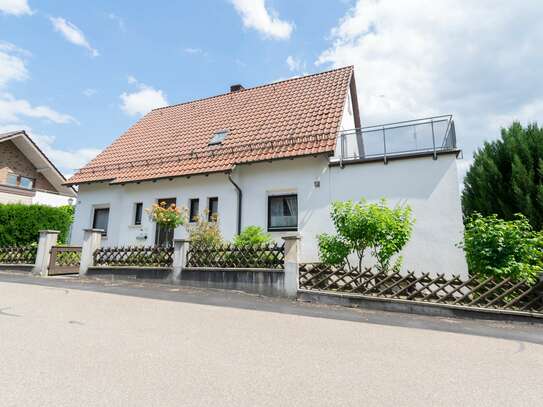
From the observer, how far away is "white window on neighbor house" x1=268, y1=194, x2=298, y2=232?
1155 cm

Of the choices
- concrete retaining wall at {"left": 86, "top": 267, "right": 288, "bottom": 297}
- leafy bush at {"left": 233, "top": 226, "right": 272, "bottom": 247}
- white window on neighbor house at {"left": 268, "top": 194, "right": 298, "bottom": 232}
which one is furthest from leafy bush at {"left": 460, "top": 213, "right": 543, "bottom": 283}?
white window on neighbor house at {"left": 268, "top": 194, "right": 298, "bottom": 232}

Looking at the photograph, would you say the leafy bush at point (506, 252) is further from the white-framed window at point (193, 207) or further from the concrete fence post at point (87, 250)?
the concrete fence post at point (87, 250)

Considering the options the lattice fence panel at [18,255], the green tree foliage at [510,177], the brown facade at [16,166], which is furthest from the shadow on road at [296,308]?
the brown facade at [16,166]

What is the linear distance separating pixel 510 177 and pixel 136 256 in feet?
42.5

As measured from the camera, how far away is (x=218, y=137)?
14375 millimetres

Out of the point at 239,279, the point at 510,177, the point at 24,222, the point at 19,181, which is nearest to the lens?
the point at 239,279

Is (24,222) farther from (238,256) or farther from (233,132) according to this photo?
(238,256)

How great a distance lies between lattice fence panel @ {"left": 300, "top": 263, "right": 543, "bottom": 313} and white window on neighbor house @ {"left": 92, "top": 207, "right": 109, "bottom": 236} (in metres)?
10.6

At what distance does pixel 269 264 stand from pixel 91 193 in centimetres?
1052

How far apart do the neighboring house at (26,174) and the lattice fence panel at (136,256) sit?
14354 millimetres

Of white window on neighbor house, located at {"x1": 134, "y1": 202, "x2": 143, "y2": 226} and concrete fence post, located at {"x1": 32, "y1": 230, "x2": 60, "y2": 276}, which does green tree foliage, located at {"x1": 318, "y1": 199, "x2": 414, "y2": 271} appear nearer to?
white window on neighbor house, located at {"x1": 134, "y1": 202, "x2": 143, "y2": 226}

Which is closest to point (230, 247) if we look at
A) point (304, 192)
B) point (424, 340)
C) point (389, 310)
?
point (304, 192)

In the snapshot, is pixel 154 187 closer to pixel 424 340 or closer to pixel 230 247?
pixel 230 247

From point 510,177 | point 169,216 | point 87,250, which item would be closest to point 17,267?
point 87,250
